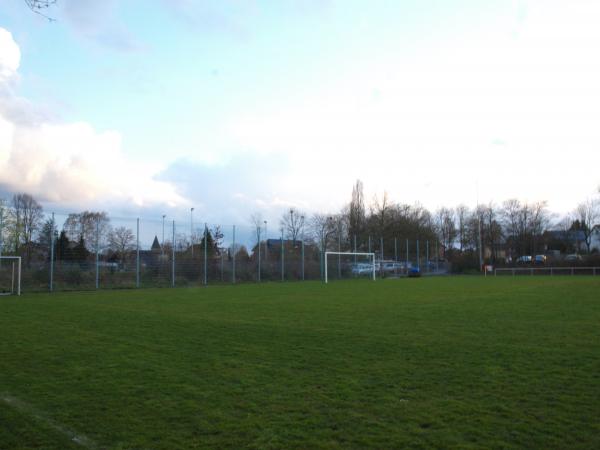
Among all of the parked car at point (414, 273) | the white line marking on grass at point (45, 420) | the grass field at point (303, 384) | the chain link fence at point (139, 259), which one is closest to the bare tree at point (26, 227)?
the chain link fence at point (139, 259)

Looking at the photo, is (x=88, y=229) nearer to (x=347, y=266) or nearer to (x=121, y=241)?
(x=121, y=241)

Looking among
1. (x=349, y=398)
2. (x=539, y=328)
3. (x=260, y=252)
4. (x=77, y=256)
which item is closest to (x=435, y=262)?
(x=260, y=252)

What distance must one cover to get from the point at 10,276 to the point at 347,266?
83.7ft

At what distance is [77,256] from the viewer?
25219mm

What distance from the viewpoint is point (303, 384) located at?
5719 millimetres

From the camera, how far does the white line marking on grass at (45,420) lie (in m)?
3.99

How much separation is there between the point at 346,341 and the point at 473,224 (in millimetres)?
67023

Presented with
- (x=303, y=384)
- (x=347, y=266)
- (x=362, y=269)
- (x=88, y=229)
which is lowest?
(x=303, y=384)

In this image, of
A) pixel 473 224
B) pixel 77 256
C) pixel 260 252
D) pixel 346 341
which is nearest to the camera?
pixel 346 341

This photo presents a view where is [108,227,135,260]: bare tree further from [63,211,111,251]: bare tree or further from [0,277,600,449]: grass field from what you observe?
[0,277,600,449]: grass field

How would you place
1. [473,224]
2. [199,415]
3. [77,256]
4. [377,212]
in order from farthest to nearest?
[473,224] < [377,212] < [77,256] < [199,415]

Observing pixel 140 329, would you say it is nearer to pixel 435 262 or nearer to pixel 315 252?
pixel 315 252

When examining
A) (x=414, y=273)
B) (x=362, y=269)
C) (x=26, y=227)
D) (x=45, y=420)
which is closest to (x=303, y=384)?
(x=45, y=420)

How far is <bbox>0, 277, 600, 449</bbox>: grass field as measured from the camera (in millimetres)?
4109
